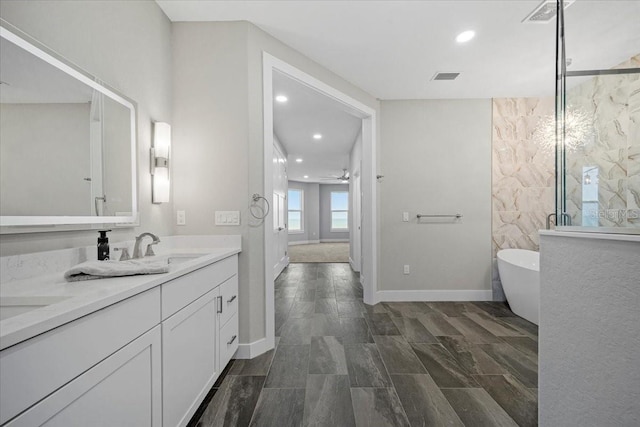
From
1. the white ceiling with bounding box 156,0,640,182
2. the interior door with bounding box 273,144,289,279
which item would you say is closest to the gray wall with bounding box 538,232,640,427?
the white ceiling with bounding box 156,0,640,182

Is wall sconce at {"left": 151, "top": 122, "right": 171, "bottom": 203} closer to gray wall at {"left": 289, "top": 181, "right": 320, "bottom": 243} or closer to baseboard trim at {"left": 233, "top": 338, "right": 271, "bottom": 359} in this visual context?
baseboard trim at {"left": 233, "top": 338, "right": 271, "bottom": 359}

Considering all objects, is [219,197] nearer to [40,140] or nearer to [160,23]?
[40,140]

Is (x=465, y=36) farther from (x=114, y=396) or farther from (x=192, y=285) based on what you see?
(x=114, y=396)

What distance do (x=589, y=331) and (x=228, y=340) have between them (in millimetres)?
1907

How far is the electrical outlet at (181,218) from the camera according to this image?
6.94 feet

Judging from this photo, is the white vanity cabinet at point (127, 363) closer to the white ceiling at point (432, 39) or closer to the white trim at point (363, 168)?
the white trim at point (363, 168)

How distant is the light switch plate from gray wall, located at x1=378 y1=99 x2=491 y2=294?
2097 mm

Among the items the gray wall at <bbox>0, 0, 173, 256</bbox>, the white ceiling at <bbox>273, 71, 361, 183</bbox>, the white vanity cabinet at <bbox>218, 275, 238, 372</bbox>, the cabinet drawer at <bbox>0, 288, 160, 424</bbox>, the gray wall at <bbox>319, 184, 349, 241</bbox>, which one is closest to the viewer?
the cabinet drawer at <bbox>0, 288, 160, 424</bbox>

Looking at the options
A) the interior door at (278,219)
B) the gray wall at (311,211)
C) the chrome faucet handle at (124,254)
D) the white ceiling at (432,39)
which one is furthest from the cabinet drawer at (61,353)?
the gray wall at (311,211)

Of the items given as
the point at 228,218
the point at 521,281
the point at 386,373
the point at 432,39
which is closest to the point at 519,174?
the point at 521,281

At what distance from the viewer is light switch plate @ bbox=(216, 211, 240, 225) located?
2096 mm

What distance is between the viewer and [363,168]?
368 cm

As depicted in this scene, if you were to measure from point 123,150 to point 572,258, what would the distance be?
235cm

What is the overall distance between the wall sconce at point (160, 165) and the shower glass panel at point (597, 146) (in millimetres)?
2339
